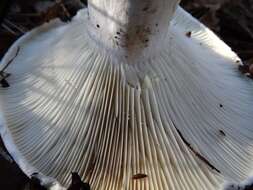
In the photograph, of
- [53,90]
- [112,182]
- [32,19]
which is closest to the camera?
[112,182]

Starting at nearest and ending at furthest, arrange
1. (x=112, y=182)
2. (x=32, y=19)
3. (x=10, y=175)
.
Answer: (x=112, y=182), (x=10, y=175), (x=32, y=19)

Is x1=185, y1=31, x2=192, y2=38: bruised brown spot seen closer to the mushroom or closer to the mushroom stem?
the mushroom

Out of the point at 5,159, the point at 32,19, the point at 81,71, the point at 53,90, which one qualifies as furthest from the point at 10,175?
the point at 32,19

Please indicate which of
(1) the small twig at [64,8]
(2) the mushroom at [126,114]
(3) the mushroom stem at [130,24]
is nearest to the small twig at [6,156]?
(2) the mushroom at [126,114]

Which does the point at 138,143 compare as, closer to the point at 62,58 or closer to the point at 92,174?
the point at 92,174

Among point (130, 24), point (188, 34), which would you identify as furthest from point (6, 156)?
point (188, 34)

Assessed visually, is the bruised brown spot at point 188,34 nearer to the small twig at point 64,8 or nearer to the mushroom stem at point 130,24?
the mushroom stem at point 130,24

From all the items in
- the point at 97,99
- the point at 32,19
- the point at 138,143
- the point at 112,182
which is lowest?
the point at 112,182
